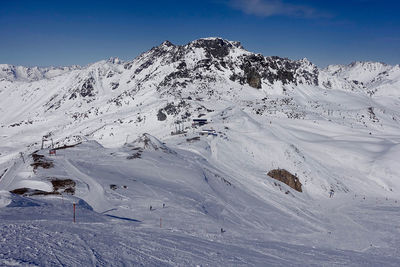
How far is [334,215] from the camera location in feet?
108

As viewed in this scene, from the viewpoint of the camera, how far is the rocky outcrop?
4207cm

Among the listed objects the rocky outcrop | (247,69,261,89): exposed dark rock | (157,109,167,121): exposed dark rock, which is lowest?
the rocky outcrop

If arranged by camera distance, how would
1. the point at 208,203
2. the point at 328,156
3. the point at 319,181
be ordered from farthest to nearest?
the point at 328,156, the point at 319,181, the point at 208,203

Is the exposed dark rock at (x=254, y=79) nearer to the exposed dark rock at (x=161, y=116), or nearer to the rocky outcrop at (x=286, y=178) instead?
the exposed dark rock at (x=161, y=116)

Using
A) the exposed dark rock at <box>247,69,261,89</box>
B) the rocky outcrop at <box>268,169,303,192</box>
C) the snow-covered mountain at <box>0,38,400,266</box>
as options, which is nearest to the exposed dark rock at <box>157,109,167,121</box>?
the snow-covered mountain at <box>0,38,400,266</box>

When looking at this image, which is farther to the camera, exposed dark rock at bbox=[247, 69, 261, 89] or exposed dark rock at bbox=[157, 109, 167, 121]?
exposed dark rock at bbox=[247, 69, 261, 89]

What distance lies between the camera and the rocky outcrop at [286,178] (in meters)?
42.1

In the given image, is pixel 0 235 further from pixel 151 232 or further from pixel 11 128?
pixel 11 128

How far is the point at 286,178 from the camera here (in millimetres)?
42531

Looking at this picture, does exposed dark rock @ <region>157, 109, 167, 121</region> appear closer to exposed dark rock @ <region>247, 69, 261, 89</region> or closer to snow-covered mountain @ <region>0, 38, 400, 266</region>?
snow-covered mountain @ <region>0, 38, 400, 266</region>

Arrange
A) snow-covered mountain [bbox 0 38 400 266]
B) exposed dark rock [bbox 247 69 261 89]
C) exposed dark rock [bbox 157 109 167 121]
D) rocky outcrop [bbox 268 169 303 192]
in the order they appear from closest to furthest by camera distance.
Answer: snow-covered mountain [bbox 0 38 400 266]
rocky outcrop [bbox 268 169 303 192]
exposed dark rock [bbox 157 109 167 121]
exposed dark rock [bbox 247 69 261 89]

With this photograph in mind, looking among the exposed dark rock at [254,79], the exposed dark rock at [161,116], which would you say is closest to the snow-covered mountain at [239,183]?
the exposed dark rock at [161,116]

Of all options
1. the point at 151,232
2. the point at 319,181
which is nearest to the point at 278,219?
the point at 151,232

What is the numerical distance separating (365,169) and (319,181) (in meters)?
11.8
